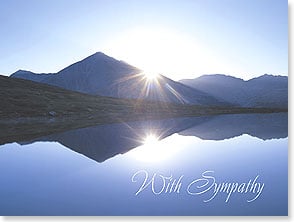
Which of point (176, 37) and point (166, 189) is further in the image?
point (176, 37)

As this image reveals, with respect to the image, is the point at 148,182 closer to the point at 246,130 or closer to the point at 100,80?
the point at 246,130

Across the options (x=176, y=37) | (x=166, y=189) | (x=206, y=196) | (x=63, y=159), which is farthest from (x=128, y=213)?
(x=176, y=37)

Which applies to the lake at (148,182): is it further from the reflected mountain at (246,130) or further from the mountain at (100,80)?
the mountain at (100,80)

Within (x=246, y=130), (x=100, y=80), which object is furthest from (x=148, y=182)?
(x=100, y=80)

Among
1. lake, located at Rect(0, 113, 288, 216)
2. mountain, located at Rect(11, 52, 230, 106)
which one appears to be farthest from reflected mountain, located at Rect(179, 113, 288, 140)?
mountain, located at Rect(11, 52, 230, 106)

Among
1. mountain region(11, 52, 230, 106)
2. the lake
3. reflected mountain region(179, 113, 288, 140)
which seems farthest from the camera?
mountain region(11, 52, 230, 106)

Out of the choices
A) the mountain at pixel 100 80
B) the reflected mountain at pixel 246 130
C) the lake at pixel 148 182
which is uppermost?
the mountain at pixel 100 80

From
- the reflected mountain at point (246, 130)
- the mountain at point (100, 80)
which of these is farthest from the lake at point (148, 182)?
the mountain at point (100, 80)

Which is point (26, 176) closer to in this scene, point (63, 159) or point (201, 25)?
point (63, 159)

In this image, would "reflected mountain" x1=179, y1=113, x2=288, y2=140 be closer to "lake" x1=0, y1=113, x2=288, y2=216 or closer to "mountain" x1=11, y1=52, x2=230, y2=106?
"lake" x1=0, y1=113, x2=288, y2=216

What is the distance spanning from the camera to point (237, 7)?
39.7 ft

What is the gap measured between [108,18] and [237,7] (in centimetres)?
550

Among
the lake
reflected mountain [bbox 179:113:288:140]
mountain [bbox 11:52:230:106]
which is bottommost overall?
the lake

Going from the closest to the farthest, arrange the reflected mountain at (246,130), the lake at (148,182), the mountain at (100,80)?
the lake at (148,182) → the reflected mountain at (246,130) → the mountain at (100,80)
